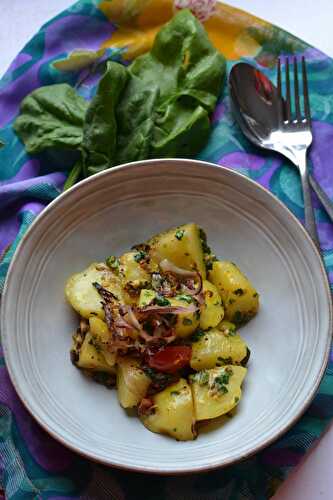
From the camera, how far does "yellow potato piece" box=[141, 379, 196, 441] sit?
5.90 ft

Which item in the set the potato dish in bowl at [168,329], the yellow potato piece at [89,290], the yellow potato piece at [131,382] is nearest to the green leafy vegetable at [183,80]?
the potato dish in bowl at [168,329]

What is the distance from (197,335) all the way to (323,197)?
0.65 metres

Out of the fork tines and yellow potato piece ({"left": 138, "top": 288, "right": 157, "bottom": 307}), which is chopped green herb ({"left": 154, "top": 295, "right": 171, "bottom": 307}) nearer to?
yellow potato piece ({"left": 138, "top": 288, "right": 157, "bottom": 307})

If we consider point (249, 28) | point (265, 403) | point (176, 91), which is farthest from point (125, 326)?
point (249, 28)

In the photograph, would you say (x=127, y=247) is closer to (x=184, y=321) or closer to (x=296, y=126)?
(x=184, y=321)

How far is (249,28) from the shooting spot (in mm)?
2320

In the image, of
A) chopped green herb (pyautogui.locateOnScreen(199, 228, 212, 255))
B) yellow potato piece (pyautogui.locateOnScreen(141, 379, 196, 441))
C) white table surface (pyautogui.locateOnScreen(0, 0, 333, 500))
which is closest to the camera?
yellow potato piece (pyautogui.locateOnScreen(141, 379, 196, 441))

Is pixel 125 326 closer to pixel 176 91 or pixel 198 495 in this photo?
pixel 198 495

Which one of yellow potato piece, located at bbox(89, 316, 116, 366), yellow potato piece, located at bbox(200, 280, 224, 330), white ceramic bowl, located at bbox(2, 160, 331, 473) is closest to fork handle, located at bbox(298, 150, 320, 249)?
white ceramic bowl, located at bbox(2, 160, 331, 473)

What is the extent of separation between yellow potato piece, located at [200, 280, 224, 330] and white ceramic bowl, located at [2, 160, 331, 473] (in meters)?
0.17

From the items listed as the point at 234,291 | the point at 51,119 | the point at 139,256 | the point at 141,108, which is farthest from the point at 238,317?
the point at 51,119

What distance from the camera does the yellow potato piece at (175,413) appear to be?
1800mm

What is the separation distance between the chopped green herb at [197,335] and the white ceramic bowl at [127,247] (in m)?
0.21

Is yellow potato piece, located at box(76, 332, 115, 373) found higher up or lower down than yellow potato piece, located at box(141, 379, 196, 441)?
higher up
